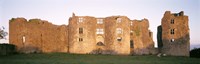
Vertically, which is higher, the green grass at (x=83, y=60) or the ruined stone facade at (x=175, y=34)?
the ruined stone facade at (x=175, y=34)

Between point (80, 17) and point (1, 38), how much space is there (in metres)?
16.3

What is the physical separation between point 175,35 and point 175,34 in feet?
0.66

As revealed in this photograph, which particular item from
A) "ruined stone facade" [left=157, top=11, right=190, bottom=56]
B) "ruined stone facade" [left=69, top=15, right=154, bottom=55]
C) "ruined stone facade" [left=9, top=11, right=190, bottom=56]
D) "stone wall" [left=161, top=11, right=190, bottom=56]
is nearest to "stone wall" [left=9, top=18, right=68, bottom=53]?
"ruined stone facade" [left=9, top=11, right=190, bottom=56]

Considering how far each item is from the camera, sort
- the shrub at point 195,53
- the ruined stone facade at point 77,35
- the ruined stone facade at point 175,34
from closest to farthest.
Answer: the ruined stone facade at point 77,35 < the shrub at point 195,53 < the ruined stone facade at point 175,34

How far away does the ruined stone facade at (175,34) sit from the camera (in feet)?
221

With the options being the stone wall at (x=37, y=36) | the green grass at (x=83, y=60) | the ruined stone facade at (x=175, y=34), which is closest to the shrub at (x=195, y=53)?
the ruined stone facade at (x=175, y=34)

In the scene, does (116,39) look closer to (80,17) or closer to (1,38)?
(80,17)

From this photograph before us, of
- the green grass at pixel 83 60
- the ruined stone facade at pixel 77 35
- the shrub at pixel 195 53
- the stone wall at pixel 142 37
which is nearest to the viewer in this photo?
the green grass at pixel 83 60

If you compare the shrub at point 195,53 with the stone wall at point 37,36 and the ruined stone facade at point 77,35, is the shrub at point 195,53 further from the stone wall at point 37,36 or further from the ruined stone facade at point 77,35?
the stone wall at point 37,36

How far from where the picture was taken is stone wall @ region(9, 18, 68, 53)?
6531 centimetres

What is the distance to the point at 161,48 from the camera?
231 feet

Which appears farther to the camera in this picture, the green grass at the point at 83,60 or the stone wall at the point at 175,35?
the stone wall at the point at 175,35

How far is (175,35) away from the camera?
68.2 metres

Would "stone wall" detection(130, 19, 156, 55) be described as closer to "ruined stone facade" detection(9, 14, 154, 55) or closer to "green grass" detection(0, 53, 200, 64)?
"ruined stone facade" detection(9, 14, 154, 55)
